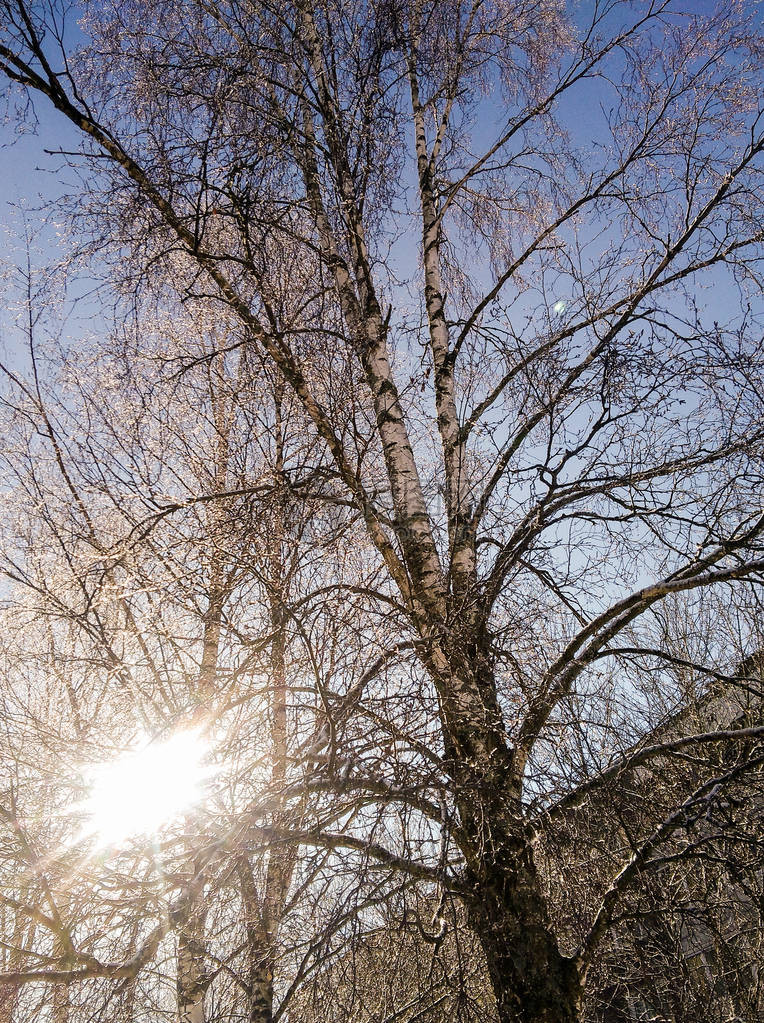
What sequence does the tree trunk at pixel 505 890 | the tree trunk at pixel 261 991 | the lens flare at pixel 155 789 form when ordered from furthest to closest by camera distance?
the lens flare at pixel 155 789
the tree trunk at pixel 261 991
the tree trunk at pixel 505 890

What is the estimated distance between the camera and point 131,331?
3609 mm

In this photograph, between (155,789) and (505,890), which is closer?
(505,890)

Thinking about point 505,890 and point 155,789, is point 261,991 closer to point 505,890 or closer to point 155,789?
point 155,789

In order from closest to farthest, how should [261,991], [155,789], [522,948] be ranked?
[522,948] < [155,789] < [261,991]

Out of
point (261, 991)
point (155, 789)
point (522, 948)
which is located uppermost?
point (155, 789)

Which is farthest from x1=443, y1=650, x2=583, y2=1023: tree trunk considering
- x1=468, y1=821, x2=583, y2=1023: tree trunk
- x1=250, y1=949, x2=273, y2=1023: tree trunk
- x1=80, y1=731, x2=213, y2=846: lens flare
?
x1=80, y1=731, x2=213, y2=846: lens flare

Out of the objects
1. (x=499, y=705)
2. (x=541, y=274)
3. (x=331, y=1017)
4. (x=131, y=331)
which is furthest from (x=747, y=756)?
(x=131, y=331)

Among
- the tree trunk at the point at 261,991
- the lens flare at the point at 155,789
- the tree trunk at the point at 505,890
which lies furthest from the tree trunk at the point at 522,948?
the lens flare at the point at 155,789

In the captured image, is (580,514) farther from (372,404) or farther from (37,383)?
(37,383)

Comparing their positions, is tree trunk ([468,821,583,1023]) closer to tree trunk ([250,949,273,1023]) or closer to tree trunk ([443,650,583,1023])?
tree trunk ([443,650,583,1023])

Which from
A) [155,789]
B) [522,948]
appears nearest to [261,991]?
[155,789]

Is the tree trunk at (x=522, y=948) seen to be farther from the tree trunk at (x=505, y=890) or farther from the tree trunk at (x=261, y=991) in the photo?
the tree trunk at (x=261, y=991)

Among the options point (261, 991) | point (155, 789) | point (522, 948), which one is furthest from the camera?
point (261, 991)

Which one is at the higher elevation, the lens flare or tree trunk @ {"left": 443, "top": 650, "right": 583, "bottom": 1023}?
the lens flare
